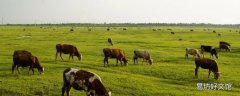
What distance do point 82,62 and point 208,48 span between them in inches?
756

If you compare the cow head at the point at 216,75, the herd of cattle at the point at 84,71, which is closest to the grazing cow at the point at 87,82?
the herd of cattle at the point at 84,71

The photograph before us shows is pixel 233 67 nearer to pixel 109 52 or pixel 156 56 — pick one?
pixel 156 56

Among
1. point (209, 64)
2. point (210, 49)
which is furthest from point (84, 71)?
point (210, 49)

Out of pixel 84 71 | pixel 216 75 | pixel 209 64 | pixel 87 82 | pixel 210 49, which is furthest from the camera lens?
pixel 210 49

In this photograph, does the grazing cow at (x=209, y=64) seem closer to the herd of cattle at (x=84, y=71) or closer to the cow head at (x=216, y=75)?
the herd of cattle at (x=84, y=71)

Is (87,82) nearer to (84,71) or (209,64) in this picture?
(84,71)

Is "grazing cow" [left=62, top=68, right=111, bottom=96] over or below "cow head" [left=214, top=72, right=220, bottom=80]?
over

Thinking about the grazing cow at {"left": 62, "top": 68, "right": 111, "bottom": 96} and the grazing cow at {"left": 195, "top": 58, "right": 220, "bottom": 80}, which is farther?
the grazing cow at {"left": 195, "top": 58, "right": 220, "bottom": 80}

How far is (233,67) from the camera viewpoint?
37.7m

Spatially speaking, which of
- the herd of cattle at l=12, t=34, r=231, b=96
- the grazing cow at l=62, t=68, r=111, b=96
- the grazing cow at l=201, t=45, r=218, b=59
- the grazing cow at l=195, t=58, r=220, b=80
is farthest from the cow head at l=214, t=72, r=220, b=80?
the grazing cow at l=201, t=45, r=218, b=59

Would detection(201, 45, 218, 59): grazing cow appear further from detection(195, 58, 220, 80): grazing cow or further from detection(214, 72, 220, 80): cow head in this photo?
detection(214, 72, 220, 80): cow head

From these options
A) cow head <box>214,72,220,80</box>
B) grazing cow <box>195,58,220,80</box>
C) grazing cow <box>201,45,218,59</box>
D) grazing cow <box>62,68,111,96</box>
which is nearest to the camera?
grazing cow <box>62,68,111,96</box>

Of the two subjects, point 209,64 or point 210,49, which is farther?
point 210,49

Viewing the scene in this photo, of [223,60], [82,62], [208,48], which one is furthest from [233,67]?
[82,62]
